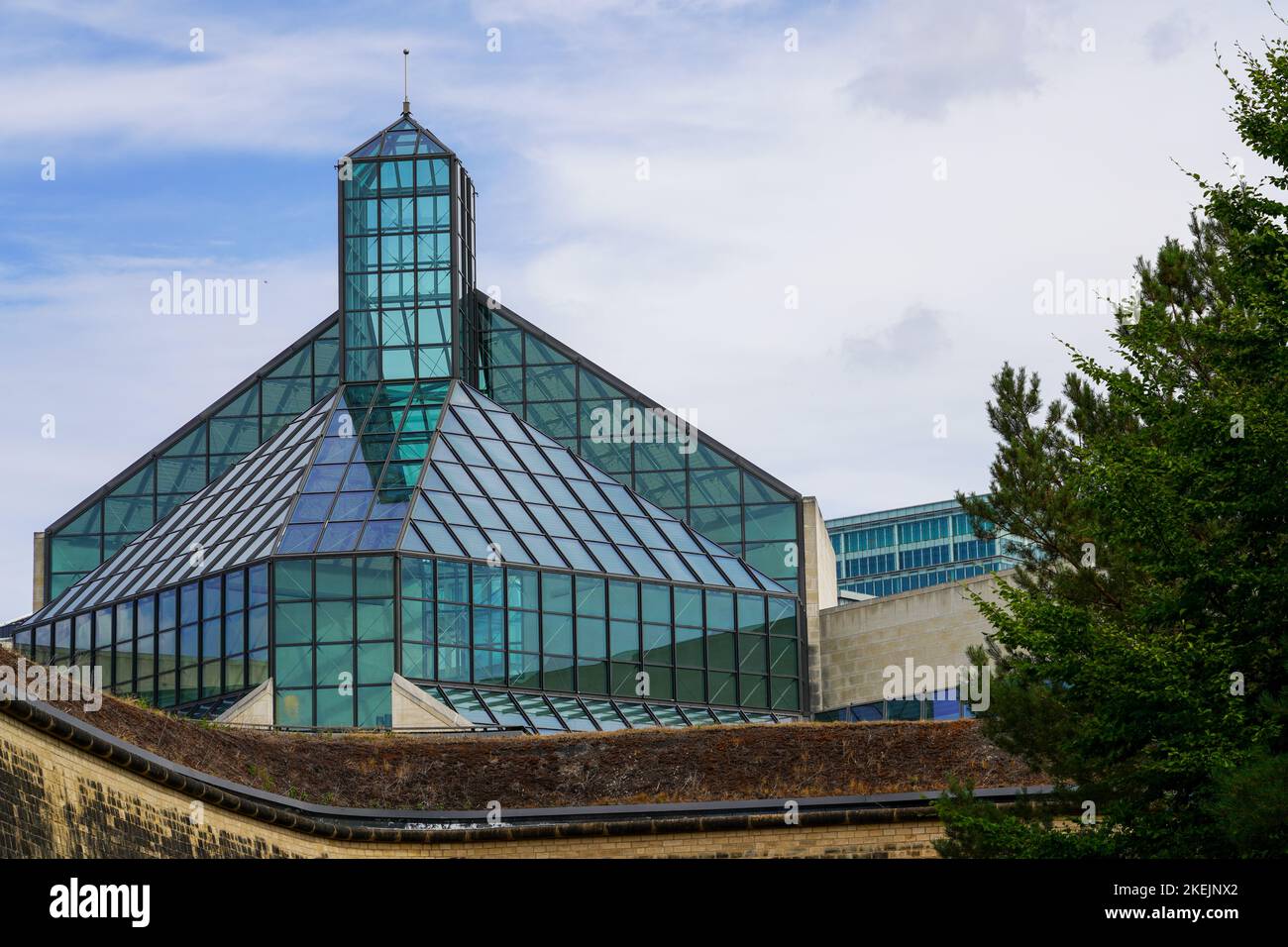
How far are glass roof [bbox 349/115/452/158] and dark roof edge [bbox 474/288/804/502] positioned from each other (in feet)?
12.4

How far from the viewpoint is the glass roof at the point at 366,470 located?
1823 inches

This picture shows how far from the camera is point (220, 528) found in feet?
164

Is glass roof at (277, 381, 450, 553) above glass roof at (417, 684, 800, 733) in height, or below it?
above

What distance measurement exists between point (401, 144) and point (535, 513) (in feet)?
37.6

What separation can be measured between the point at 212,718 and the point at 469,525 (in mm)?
7027

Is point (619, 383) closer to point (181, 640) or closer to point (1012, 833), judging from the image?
point (181, 640)

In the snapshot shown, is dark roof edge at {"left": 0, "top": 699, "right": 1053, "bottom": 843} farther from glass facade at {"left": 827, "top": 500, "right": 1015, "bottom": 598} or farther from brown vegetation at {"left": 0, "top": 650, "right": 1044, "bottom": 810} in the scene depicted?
glass facade at {"left": 827, "top": 500, "right": 1015, "bottom": 598}

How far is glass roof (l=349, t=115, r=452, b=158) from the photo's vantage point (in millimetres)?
54875

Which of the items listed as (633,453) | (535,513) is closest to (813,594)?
(633,453)

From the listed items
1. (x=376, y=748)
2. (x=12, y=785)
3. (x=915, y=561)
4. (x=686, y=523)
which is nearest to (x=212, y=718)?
(x=376, y=748)

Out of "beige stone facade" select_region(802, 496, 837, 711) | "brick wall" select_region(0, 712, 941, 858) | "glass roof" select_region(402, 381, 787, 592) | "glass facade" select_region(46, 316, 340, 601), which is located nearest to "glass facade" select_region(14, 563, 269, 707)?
"glass roof" select_region(402, 381, 787, 592)

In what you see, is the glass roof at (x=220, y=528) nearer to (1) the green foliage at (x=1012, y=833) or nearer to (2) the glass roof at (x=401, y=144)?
(2) the glass roof at (x=401, y=144)

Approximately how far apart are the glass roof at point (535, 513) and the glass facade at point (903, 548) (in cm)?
7091

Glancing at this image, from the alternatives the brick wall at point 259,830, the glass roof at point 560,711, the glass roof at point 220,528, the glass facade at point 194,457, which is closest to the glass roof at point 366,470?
the glass roof at point 220,528
